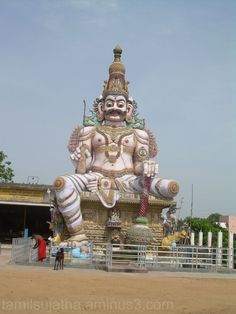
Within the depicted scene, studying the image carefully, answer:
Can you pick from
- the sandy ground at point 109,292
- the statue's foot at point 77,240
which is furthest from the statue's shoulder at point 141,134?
the sandy ground at point 109,292

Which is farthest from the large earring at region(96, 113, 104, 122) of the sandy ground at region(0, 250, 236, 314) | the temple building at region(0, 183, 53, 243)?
the sandy ground at region(0, 250, 236, 314)

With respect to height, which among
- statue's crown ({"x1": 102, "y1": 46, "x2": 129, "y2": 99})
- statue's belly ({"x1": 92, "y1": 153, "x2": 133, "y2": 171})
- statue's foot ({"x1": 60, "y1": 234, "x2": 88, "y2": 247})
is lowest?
statue's foot ({"x1": 60, "y1": 234, "x2": 88, "y2": 247})

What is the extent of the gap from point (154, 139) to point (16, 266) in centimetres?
947

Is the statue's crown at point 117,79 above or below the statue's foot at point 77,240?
above

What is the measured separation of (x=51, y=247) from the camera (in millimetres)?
14484

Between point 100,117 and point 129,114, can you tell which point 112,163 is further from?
point 129,114

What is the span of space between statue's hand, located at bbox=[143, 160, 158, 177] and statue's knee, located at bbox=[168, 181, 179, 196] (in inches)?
27.7

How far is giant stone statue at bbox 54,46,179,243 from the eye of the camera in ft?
56.2

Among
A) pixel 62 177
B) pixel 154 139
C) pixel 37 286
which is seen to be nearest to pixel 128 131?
pixel 154 139

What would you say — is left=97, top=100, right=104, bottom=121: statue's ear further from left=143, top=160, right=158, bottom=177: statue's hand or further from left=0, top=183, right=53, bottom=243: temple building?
left=0, top=183, right=53, bottom=243: temple building

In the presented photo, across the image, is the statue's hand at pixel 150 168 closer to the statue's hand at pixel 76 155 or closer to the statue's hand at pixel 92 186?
the statue's hand at pixel 92 186

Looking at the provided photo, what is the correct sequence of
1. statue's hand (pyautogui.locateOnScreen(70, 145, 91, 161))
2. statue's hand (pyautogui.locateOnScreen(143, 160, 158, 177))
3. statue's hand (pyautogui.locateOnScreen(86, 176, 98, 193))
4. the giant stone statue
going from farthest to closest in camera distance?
statue's hand (pyautogui.locateOnScreen(70, 145, 91, 161)), statue's hand (pyautogui.locateOnScreen(86, 176, 98, 193)), statue's hand (pyautogui.locateOnScreen(143, 160, 158, 177)), the giant stone statue

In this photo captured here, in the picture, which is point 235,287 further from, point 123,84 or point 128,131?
point 123,84

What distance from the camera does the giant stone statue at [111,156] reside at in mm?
17141
